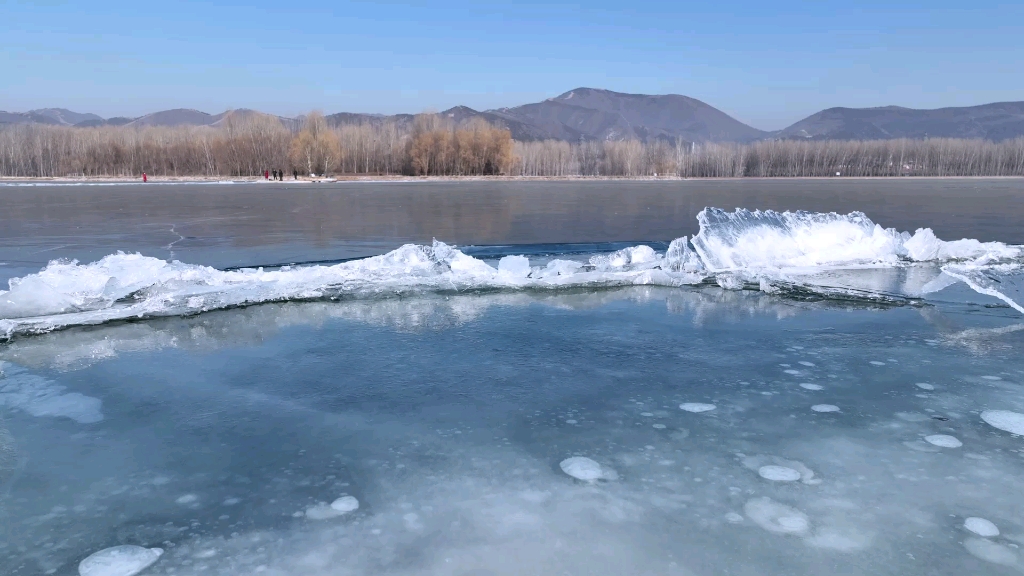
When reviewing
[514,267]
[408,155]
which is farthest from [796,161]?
[514,267]

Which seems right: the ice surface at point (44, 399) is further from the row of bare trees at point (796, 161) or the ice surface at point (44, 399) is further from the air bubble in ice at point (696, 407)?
the row of bare trees at point (796, 161)

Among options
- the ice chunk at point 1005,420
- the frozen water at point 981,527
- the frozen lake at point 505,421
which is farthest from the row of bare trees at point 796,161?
the frozen water at point 981,527

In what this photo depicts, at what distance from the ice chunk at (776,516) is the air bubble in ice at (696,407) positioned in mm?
872

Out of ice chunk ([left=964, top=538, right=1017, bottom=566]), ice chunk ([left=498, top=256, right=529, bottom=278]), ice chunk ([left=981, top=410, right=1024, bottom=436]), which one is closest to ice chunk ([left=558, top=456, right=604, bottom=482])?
ice chunk ([left=964, top=538, right=1017, bottom=566])

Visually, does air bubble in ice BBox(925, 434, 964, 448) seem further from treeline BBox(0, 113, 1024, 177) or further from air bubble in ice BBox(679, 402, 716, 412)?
treeline BBox(0, 113, 1024, 177)

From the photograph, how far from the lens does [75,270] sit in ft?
19.4

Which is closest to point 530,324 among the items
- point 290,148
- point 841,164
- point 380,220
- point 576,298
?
point 576,298

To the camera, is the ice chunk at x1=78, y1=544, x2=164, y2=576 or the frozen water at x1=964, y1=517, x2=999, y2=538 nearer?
the ice chunk at x1=78, y1=544, x2=164, y2=576

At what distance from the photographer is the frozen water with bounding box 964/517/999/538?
2.16m

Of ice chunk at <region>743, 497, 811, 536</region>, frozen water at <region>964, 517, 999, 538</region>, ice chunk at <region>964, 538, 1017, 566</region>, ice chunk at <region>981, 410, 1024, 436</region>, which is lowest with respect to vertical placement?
ice chunk at <region>743, 497, 811, 536</region>

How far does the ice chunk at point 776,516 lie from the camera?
2.21 metres

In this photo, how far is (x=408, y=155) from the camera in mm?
75875

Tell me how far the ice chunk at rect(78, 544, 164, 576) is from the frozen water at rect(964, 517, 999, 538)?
2.68m

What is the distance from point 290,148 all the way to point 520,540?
233 feet
